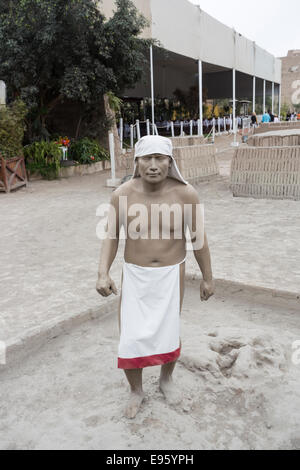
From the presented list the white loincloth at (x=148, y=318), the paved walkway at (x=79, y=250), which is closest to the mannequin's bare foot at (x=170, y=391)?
the white loincloth at (x=148, y=318)

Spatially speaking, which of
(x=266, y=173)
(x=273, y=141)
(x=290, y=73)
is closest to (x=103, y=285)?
(x=266, y=173)

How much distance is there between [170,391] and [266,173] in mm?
6909

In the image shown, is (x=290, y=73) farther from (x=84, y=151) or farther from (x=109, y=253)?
(x=109, y=253)

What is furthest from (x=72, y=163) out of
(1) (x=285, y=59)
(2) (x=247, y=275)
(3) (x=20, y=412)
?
(1) (x=285, y=59)

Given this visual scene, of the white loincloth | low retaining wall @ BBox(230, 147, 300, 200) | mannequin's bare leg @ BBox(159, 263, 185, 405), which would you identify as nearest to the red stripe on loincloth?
the white loincloth

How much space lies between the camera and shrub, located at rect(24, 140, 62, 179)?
1261 centimetres

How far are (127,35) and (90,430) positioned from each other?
12.0 meters

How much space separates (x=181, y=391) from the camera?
2623 millimetres

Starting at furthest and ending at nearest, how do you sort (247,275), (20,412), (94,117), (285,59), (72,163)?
(285,59), (94,117), (72,163), (247,275), (20,412)

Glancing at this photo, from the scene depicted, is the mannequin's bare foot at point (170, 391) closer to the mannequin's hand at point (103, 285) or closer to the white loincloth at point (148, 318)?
the white loincloth at point (148, 318)

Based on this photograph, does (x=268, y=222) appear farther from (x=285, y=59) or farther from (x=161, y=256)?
(x=285, y=59)

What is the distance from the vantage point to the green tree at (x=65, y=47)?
11.0m

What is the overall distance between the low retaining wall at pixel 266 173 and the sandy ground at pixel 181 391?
5379mm

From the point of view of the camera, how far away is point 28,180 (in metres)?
12.5
